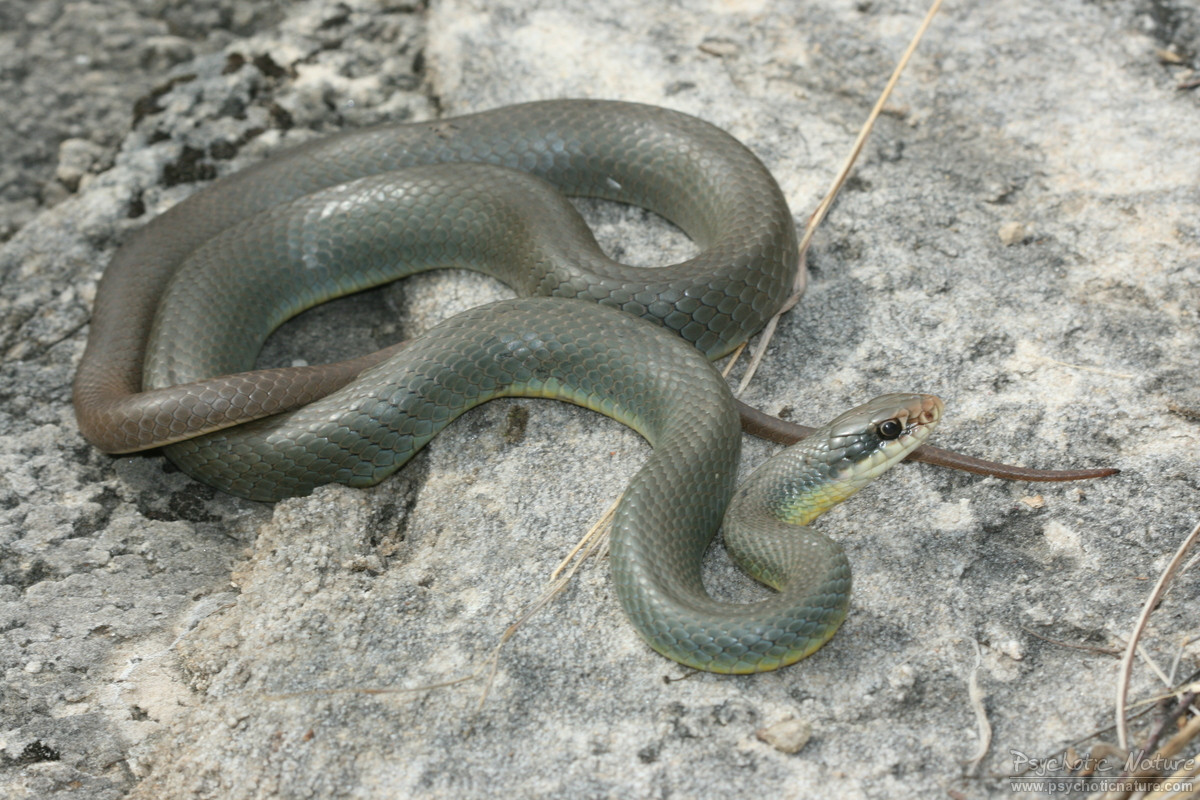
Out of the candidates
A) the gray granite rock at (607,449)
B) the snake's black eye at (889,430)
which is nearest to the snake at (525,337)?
the snake's black eye at (889,430)

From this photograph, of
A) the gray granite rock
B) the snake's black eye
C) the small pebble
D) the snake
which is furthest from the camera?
the snake's black eye

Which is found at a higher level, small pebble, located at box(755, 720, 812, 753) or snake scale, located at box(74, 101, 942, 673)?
snake scale, located at box(74, 101, 942, 673)

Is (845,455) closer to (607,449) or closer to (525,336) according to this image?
(607,449)

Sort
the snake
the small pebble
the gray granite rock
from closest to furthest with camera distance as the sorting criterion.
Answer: the small pebble → the gray granite rock → the snake

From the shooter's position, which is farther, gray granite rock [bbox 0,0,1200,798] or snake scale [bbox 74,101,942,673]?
snake scale [bbox 74,101,942,673]

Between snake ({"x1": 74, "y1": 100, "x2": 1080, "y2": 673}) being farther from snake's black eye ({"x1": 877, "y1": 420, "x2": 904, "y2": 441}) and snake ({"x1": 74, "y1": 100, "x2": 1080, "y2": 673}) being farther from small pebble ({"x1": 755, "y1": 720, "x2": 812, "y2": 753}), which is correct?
small pebble ({"x1": 755, "y1": 720, "x2": 812, "y2": 753})

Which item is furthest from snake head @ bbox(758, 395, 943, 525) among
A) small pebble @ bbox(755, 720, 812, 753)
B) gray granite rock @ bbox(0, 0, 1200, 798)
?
small pebble @ bbox(755, 720, 812, 753)

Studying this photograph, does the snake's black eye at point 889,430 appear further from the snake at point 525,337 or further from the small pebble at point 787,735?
the small pebble at point 787,735

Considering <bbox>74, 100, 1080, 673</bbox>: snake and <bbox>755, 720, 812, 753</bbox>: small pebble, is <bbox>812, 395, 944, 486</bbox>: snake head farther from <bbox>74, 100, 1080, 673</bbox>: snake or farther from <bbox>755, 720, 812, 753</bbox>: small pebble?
<bbox>755, 720, 812, 753</bbox>: small pebble
